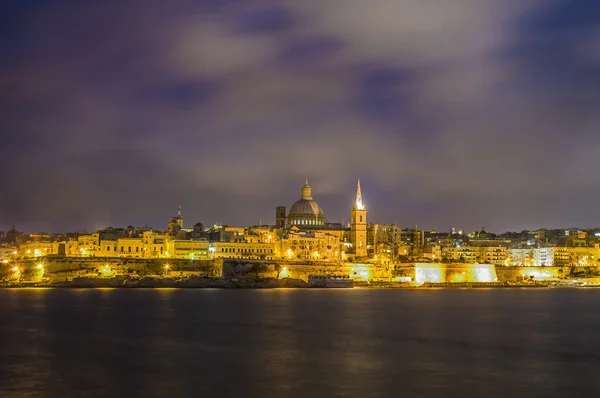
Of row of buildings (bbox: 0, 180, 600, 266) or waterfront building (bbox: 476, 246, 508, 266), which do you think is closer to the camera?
row of buildings (bbox: 0, 180, 600, 266)

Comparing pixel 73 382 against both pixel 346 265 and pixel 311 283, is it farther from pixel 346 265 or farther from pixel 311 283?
pixel 346 265

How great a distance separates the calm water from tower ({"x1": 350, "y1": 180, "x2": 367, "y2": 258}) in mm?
43804

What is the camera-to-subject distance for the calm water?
1805 cm

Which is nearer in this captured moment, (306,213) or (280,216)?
(306,213)

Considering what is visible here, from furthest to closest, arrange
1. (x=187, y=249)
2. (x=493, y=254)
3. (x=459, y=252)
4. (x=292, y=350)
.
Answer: (x=493, y=254) < (x=459, y=252) < (x=187, y=249) < (x=292, y=350)

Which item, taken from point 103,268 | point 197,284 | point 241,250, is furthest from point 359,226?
point 103,268

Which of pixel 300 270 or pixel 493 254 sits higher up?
pixel 493 254

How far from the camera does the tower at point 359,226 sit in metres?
85.6

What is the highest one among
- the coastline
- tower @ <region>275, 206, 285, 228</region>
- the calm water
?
tower @ <region>275, 206, 285, 228</region>

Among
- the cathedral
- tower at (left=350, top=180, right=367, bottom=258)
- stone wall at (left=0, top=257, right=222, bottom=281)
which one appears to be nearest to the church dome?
the cathedral

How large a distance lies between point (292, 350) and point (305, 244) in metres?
51.9

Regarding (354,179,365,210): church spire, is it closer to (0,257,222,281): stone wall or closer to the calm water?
(0,257,222,281): stone wall

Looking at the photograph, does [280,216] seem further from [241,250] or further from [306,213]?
[241,250]

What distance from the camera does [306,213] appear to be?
91.5 meters
